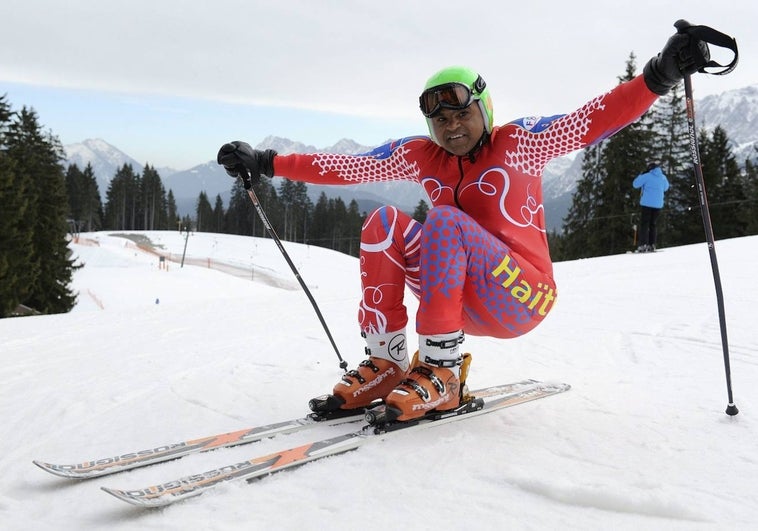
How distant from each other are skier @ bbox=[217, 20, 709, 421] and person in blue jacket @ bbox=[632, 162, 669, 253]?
32.6 feet

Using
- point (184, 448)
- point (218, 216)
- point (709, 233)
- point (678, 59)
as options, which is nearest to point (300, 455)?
point (184, 448)

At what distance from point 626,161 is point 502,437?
1128 inches

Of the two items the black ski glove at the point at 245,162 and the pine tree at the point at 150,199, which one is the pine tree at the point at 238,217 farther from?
the black ski glove at the point at 245,162

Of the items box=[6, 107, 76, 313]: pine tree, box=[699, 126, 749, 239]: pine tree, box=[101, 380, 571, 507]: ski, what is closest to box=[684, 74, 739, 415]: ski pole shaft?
box=[101, 380, 571, 507]: ski

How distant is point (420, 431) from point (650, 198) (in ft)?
35.6

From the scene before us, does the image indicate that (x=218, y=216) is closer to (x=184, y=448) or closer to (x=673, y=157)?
(x=673, y=157)

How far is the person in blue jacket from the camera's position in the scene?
36.7ft

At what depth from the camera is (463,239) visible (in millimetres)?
2082

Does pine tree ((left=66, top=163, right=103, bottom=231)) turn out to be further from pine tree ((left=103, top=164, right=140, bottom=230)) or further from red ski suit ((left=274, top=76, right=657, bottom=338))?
red ski suit ((left=274, top=76, right=657, bottom=338))

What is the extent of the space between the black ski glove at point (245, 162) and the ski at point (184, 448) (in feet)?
4.05

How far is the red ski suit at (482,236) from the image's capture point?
81.0 inches

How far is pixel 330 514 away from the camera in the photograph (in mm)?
1403

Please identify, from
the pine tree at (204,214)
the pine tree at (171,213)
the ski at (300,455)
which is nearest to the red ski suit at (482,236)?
the ski at (300,455)

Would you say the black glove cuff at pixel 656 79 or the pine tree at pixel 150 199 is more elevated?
the pine tree at pixel 150 199
